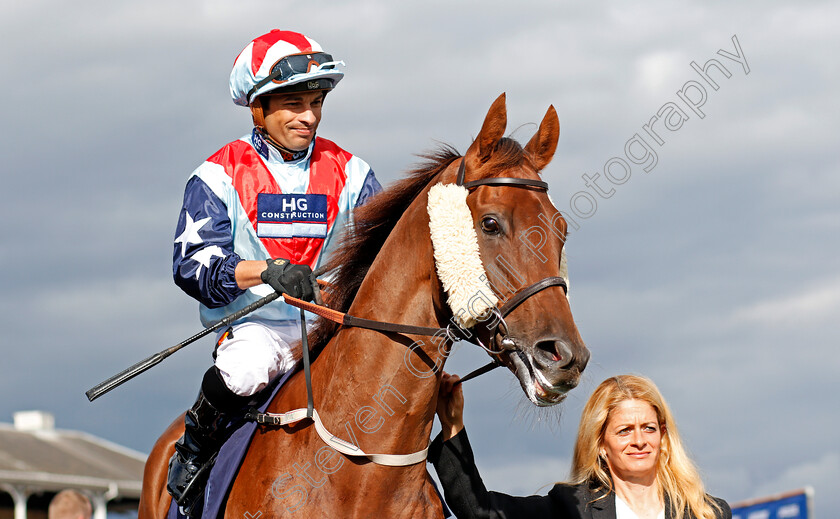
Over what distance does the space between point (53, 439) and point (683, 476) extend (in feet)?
64.1

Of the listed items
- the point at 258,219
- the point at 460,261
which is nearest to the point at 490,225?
the point at 460,261

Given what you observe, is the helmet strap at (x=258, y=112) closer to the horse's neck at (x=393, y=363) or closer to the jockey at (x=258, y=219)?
the jockey at (x=258, y=219)

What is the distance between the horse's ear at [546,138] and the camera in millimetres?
3506

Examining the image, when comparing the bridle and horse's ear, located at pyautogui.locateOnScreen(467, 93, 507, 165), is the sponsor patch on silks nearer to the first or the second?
the bridle

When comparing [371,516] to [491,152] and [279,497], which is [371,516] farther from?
[491,152]

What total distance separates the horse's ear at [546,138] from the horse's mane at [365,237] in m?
0.27

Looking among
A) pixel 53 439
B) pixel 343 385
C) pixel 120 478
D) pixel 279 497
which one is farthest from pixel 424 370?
pixel 53 439

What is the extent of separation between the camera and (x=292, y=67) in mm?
3936

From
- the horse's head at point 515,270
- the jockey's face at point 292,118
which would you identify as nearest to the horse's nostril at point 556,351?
the horse's head at point 515,270

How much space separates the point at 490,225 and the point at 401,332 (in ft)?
1.49

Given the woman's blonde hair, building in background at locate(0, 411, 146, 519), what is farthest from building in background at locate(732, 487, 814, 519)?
building in background at locate(0, 411, 146, 519)

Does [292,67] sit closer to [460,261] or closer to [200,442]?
[460,261]

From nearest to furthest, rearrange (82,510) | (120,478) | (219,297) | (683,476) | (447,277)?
(447,277), (683,476), (219,297), (82,510), (120,478)

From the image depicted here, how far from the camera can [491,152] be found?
3301mm
